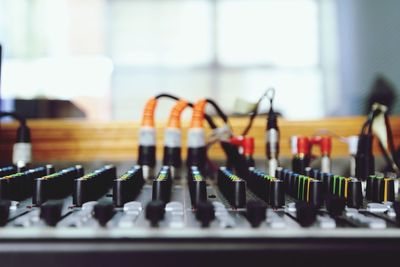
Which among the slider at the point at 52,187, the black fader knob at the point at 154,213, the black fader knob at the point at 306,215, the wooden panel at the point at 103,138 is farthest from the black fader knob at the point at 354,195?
the wooden panel at the point at 103,138

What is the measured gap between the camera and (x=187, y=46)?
4.54m

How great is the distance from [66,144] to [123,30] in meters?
3.73

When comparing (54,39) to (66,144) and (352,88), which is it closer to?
(352,88)

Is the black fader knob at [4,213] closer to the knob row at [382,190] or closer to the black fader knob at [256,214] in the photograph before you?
the black fader knob at [256,214]

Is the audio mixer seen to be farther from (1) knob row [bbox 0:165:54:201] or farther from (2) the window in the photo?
(2) the window

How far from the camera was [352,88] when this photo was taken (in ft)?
10.7

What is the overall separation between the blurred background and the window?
1 centimetres

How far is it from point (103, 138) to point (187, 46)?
3.64 metres

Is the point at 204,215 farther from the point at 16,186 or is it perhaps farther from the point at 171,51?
the point at 171,51

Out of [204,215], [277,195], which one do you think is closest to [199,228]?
[204,215]

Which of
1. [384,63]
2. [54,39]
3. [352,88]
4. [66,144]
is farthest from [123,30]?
[66,144]

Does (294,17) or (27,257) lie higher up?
(294,17)

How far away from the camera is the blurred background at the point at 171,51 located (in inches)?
172

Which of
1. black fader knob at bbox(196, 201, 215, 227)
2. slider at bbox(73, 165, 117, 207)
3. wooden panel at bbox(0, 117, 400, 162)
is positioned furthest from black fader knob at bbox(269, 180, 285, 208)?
wooden panel at bbox(0, 117, 400, 162)
